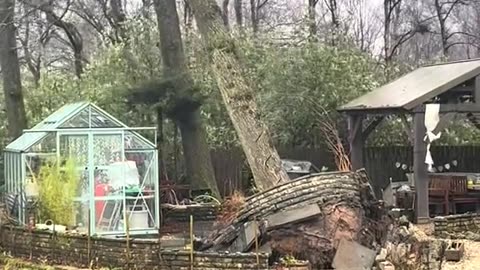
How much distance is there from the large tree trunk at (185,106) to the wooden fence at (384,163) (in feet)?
4.60

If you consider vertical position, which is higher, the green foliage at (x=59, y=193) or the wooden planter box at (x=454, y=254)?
the green foliage at (x=59, y=193)

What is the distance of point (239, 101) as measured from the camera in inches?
536

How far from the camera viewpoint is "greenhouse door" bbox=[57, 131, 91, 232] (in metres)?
12.3

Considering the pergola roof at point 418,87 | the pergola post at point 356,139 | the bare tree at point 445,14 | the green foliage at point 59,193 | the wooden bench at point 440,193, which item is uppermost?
the bare tree at point 445,14

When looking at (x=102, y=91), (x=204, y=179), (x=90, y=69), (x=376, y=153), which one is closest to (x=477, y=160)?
(x=376, y=153)

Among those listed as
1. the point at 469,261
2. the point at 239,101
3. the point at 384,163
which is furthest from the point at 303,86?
the point at 469,261

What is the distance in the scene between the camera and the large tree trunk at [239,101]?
43.4ft

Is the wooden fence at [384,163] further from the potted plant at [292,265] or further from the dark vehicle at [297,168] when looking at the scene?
the potted plant at [292,265]

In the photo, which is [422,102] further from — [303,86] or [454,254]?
[303,86]

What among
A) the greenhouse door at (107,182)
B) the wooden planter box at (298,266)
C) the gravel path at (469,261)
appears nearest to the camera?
the wooden planter box at (298,266)

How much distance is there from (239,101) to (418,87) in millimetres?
4311

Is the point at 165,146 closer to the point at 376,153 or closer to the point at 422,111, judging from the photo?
the point at 376,153

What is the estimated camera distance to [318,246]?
32.3ft

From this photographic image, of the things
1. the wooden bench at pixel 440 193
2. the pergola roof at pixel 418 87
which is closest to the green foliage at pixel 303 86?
the pergola roof at pixel 418 87
